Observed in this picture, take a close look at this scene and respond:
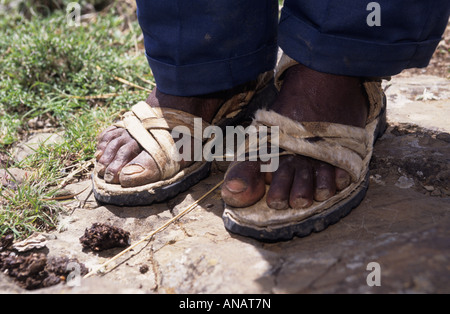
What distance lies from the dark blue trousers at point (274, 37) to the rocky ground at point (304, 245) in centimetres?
45

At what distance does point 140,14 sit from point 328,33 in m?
0.73

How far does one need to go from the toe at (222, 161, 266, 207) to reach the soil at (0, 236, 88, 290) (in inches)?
21.4

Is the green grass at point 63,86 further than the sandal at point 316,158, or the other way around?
the green grass at point 63,86

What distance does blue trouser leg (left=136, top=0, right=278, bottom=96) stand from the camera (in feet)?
5.27

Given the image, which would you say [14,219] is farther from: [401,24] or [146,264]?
[401,24]

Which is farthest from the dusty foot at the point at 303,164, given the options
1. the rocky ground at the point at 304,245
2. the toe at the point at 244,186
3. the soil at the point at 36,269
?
the soil at the point at 36,269

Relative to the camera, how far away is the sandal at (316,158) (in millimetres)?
1473

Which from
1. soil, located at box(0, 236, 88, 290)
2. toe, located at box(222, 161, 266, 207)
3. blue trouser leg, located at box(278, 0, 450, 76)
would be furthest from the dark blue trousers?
soil, located at box(0, 236, 88, 290)

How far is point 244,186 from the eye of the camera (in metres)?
1.51

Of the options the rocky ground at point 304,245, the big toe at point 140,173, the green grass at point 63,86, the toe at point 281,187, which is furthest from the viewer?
the green grass at point 63,86

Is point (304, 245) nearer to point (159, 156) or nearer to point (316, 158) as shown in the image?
point (316, 158)

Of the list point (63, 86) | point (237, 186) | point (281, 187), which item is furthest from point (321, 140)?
point (63, 86)

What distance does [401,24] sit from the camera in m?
1.40

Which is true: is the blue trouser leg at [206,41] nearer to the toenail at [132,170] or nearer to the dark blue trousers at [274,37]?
the dark blue trousers at [274,37]
